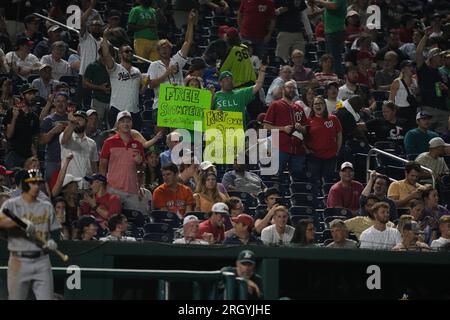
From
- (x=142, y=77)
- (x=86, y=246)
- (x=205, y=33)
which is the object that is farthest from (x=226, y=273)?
(x=205, y=33)

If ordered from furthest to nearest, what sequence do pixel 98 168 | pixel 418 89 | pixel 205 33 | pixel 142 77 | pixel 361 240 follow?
pixel 205 33, pixel 418 89, pixel 142 77, pixel 98 168, pixel 361 240

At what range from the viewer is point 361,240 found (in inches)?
669

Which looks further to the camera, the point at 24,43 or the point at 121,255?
the point at 24,43

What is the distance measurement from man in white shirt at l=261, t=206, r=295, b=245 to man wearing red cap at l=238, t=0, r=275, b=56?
19.2ft

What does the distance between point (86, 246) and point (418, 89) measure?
24.5 ft

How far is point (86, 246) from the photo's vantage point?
15938 millimetres

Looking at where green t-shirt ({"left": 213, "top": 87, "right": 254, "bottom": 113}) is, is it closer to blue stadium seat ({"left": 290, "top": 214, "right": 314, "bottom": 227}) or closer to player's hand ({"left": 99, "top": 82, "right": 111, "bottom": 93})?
player's hand ({"left": 99, "top": 82, "right": 111, "bottom": 93})

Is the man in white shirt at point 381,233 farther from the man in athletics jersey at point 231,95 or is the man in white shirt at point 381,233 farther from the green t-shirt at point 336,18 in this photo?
the green t-shirt at point 336,18

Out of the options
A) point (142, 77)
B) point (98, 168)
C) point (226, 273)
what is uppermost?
point (142, 77)

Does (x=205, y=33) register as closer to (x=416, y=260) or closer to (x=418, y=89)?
(x=418, y=89)

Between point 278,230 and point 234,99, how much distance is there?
304cm

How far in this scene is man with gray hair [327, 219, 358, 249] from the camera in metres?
16.8

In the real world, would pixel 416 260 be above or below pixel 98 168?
below

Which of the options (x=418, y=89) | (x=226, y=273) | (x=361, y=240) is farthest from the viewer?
(x=418, y=89)
